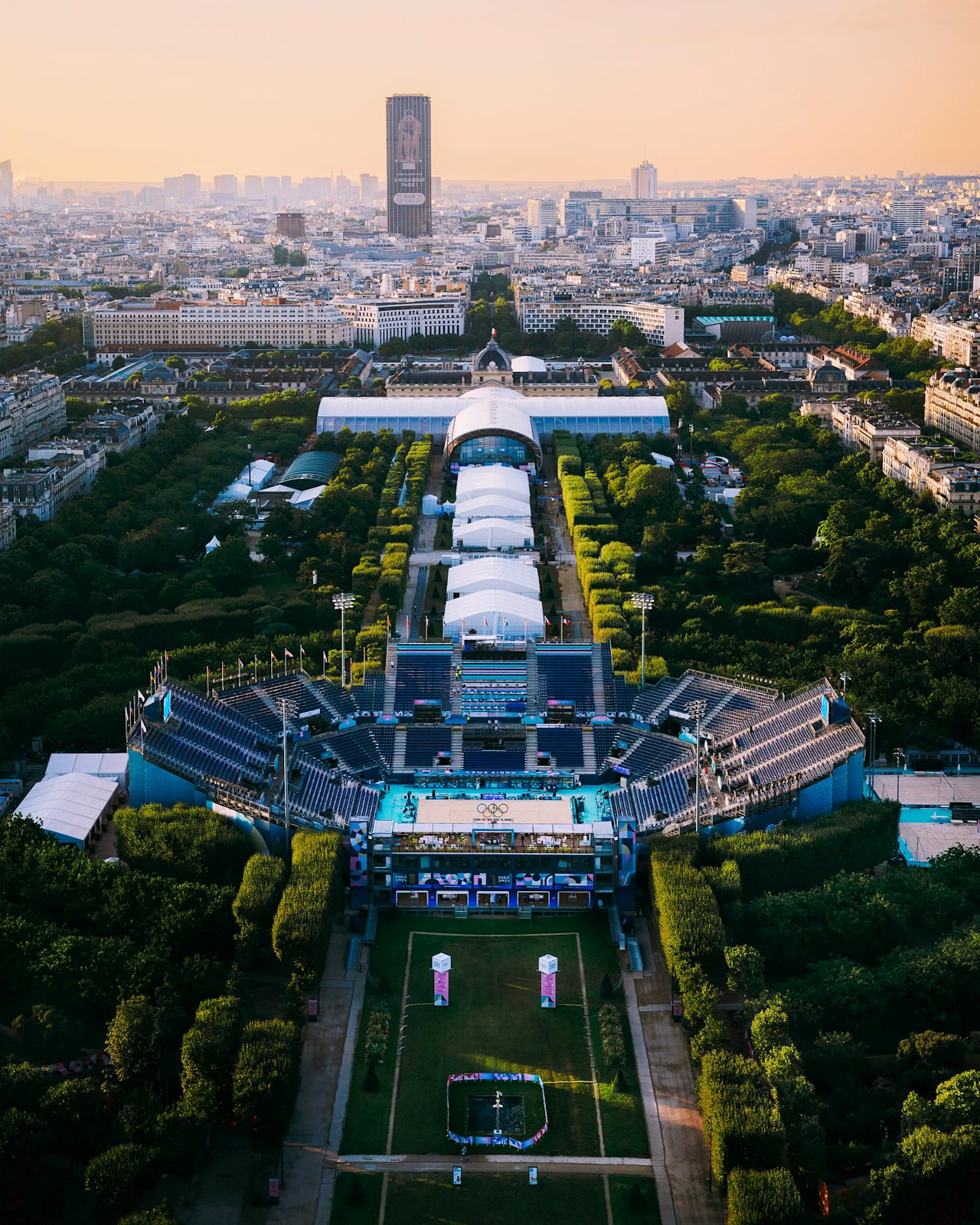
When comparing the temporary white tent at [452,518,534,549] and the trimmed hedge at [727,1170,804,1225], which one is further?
the temporary white tent at [452,518,534,549]

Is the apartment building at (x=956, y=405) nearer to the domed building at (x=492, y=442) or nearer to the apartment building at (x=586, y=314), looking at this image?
the domed building at (x=492, y=442)

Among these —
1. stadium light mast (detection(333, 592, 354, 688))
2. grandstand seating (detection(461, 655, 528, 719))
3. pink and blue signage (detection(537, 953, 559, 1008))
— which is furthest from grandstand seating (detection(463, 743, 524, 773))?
pink and blue signage (detection(537, 953, 559, 1008))

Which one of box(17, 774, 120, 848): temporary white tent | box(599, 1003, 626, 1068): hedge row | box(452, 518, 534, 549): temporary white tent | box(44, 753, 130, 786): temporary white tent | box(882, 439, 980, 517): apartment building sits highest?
box(882, 439, 980, 517): apartment building

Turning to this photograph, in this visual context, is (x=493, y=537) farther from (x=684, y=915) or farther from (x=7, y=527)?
(x=684, y=915)

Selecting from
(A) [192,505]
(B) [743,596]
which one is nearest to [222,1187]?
(B) [743,596]

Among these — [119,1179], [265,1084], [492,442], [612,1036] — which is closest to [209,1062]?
[265,1084]

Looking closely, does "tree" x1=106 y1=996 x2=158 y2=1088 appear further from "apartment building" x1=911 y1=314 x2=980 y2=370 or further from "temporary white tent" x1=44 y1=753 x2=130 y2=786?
"apartment building" x1=911 y1=314 x2=980 y2=370
